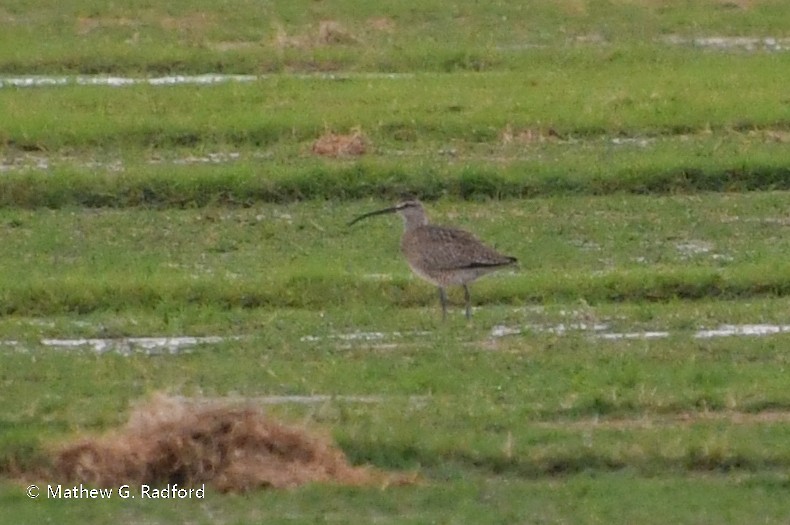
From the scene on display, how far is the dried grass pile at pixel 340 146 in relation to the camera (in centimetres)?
1769

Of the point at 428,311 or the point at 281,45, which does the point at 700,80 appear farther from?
the point at 428,311

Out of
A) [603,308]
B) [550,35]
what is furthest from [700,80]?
[603,308]

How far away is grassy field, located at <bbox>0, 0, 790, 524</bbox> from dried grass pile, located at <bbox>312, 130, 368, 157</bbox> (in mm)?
123

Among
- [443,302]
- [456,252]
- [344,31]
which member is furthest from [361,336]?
[344,31]

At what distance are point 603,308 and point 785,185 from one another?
4.34 m

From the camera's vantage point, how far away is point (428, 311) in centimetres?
1341

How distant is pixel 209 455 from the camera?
964 centimetres

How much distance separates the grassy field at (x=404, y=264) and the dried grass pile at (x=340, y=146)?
12 centimetres

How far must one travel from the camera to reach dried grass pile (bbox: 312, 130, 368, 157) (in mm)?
17688

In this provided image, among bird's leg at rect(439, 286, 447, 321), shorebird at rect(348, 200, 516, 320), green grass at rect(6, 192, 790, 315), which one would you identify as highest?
shorebird at rect(348, 200, 516, 320)

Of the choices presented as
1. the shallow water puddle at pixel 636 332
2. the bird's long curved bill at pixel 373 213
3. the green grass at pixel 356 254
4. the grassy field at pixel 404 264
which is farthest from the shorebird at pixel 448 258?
the bird's long curved bill at pixel 373 213

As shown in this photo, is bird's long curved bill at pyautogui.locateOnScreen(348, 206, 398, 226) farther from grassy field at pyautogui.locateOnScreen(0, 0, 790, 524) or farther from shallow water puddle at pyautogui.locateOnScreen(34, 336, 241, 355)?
shallow water puddle at pyautogui.locateOnScreen(34, 336, 241, 355)

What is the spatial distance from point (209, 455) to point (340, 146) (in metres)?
8.34
